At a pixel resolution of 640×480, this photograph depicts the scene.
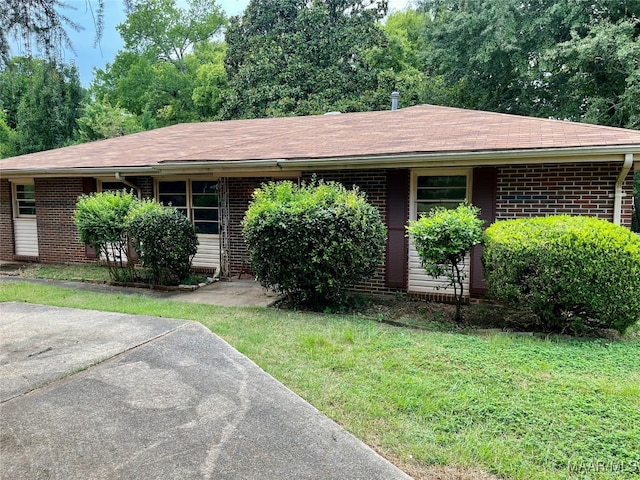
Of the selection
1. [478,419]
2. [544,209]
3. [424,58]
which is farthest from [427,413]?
[424,58]

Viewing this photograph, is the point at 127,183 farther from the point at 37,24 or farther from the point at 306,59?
the point at 306,59

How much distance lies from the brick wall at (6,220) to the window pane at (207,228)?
586cm

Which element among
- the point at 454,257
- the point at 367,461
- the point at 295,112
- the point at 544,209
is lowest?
the point at 367,461

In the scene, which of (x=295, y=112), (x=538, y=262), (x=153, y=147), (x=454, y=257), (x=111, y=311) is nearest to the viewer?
(x=538, y=262)

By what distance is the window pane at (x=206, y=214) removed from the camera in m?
9.42

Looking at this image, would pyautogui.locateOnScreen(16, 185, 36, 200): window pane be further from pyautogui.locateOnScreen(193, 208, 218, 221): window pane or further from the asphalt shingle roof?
pyautogui.locateOnScreen(193, 208, 218, 221): window pane

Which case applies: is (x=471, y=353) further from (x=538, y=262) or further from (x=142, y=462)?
(x=142, y=462)

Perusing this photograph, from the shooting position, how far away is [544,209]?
665 centimetres

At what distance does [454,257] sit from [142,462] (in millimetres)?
4414

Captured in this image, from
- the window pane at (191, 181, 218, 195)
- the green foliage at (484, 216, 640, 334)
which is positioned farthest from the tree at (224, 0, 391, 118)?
the green foliage at (484, 216, 640, 334)

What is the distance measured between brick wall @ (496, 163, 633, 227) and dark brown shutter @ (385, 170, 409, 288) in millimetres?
1478

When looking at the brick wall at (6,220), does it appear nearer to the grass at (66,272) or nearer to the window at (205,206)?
the grass at (66,272)

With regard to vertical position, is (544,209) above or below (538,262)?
above

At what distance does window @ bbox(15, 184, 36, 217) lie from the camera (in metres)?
11.5
